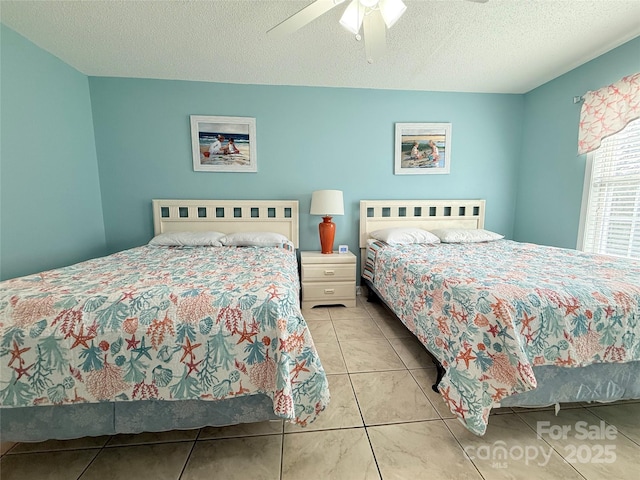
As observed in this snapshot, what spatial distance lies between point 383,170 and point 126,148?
2.83m

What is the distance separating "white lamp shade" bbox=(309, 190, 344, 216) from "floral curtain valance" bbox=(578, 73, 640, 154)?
2.31 m

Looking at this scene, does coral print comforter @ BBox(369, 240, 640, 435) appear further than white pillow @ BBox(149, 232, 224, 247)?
No

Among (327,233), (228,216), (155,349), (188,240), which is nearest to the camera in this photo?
(155,349)

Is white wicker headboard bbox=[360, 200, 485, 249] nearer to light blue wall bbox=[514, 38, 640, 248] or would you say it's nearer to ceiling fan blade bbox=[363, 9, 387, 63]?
light blue wall bbox=[514, 38, 640, 248]

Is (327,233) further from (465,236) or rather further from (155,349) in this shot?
(155,349)

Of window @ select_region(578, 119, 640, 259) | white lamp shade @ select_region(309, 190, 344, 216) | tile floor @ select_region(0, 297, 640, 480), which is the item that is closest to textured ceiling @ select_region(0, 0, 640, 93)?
window @ select_region(578, 119, 640, 259)

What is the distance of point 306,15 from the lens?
1.48 m

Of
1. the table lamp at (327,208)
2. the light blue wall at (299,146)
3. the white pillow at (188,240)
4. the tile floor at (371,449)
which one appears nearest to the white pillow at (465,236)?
the light blue wall at (299,146)

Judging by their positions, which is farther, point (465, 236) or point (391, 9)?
point (465, 236)

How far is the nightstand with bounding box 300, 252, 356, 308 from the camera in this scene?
2701 mm

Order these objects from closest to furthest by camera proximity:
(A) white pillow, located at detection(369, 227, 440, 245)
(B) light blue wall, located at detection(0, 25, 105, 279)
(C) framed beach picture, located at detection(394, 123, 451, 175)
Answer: (B) light blue wall, located at detection(0, 25, 105, 279) → (A) white pillow, located at detection(369, 227, 440, 245) → (C) framed beach picture, located at detection(394, 123, 451, 175)

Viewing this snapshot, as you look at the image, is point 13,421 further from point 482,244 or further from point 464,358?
point 482,244

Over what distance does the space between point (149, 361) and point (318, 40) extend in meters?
2.42

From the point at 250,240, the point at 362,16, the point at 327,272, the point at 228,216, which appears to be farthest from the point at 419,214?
the point at 228,216
